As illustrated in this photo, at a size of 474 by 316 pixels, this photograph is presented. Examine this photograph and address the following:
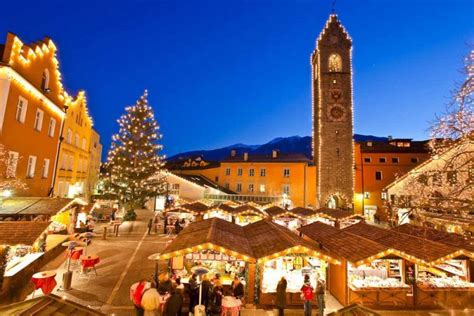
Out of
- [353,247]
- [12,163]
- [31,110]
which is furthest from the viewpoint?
[31,110]

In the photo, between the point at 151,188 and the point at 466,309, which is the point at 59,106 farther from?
the point at 466,309

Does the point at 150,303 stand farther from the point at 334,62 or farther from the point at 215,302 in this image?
the point at 334,62

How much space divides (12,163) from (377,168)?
40.1 meters

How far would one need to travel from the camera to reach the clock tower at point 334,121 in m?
39.0

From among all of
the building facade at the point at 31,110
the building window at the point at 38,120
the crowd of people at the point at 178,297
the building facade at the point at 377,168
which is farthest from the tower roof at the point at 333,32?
the crowd of people at the point at 178,297

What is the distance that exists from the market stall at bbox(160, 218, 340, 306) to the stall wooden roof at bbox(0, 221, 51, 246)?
477 centimetres

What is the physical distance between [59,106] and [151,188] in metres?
12.3

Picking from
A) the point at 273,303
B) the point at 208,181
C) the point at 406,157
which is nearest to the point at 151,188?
the point at 208,181

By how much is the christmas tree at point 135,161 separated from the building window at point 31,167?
10729mm

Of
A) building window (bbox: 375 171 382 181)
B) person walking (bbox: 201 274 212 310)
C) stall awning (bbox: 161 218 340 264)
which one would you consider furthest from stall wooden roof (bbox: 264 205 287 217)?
building window (bbox: 375 171 382 181)

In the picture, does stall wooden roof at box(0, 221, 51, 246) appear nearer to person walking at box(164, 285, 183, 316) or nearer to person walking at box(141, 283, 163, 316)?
person walking at box(141, 283, 163, 316)

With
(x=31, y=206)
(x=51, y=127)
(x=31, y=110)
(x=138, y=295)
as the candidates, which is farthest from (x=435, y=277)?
(x=51, y=127)

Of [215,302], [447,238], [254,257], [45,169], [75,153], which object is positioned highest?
[75,153]

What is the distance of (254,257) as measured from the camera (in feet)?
36.2
